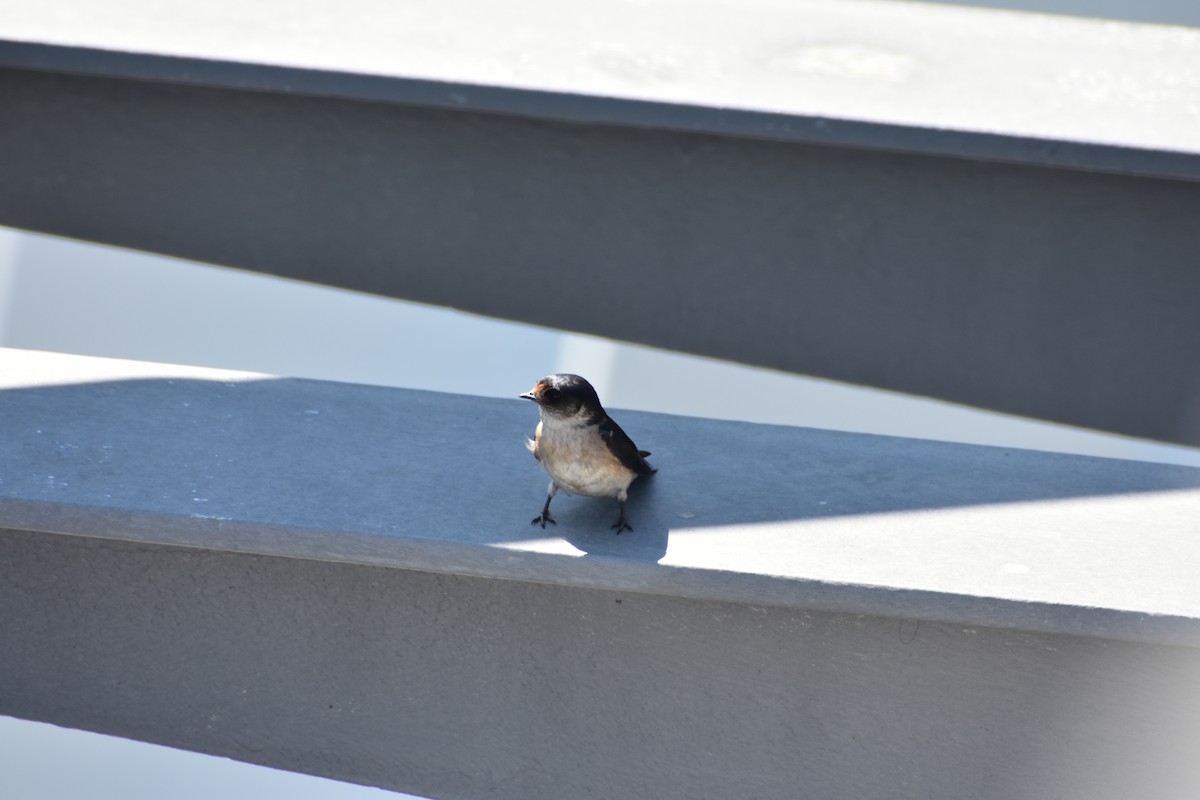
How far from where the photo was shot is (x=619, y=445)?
2.02 m

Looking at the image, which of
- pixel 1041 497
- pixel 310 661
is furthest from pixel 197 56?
pixel 1041 497

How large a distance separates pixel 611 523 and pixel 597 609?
7.1 inches

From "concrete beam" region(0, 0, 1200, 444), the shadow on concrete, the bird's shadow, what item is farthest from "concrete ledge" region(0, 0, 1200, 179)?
the bird's shadow

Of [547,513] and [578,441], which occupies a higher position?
[578,441]

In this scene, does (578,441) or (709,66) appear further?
(709,66)

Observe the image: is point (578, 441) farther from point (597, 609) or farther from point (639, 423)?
point (639, 423)

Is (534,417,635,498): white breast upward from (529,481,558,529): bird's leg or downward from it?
upward

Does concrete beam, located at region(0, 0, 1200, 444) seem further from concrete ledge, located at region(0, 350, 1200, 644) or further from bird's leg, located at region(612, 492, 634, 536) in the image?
bird's leg, located at region(612, 492, 634, 536)

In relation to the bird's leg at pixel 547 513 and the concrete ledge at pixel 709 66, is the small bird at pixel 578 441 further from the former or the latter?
the concrete ledge at pixel 709 66

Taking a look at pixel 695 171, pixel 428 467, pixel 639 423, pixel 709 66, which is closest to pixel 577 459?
pixel 428 467

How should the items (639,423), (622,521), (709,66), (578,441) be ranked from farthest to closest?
1. (709,66)
2. (639,423)
3. (622,521)
4. (578,441)

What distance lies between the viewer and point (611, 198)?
3609 millimetres

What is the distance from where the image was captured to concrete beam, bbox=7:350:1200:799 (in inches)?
77.3

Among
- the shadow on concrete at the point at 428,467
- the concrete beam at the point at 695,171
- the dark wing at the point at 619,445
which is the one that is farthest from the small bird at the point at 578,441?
the concrete beam at the point at 695,171
